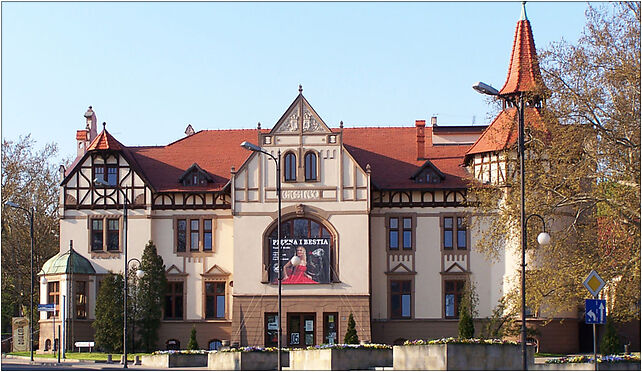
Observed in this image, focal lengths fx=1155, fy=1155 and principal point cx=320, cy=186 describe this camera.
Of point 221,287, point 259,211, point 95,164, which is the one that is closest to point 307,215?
point 259,211

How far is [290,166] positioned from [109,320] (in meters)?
12.1

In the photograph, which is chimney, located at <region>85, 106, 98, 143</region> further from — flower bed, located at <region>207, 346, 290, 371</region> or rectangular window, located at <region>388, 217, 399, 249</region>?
flower bed, located at <region>207, 346, 290, 371</region>

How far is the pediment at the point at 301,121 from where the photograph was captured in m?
58.9

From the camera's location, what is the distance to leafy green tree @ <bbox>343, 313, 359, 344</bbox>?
5647 centimetres

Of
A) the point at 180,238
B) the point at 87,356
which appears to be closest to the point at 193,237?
the point at 180,238

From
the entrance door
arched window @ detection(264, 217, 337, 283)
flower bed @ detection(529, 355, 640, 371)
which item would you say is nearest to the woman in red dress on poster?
arched window @ detection(264, 217, 337, 283)

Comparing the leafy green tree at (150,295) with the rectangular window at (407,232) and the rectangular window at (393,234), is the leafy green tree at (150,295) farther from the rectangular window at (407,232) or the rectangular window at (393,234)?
the rectangular window at (407,232)

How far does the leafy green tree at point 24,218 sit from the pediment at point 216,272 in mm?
15936

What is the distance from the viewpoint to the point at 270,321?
58906mm

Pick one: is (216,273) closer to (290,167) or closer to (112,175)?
(290,167)

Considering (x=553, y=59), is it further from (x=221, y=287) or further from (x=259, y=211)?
(x=221, y=287)

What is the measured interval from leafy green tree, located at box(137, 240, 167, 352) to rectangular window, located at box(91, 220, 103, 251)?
2785 mm

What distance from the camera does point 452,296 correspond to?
60000 mm

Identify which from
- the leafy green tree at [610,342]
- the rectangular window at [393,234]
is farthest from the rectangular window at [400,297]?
the leafy green tree at [610,342]
